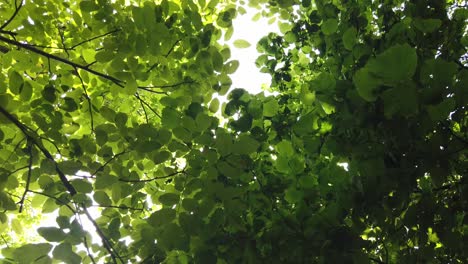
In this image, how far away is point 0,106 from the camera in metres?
1.74

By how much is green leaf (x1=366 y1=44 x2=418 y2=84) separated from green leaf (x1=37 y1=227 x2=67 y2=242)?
1.39 meters

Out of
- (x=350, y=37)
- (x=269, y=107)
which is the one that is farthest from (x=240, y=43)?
(x=350, y=37)

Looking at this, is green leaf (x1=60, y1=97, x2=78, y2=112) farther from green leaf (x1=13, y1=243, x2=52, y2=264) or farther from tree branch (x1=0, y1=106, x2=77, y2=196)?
green leaf (x1=13, y1=243, x2=52, y2=264)

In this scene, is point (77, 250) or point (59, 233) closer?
point (59, 233)

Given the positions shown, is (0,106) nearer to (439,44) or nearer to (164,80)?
(164,80)

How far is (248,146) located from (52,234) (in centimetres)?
91

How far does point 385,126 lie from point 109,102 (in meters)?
2.61

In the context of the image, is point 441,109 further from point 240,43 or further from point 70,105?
point 70,105

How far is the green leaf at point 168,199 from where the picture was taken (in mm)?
1571

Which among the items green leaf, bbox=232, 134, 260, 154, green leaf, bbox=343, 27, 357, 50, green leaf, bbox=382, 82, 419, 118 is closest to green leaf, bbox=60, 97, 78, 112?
green leaf, bbox=232, 134, 260, 154

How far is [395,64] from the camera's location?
1023 millimetres

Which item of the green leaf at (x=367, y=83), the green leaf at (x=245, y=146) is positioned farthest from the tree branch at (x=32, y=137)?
the green leaf at (x=367, y=83)

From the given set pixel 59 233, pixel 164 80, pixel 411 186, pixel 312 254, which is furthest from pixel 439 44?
pixel 59 233

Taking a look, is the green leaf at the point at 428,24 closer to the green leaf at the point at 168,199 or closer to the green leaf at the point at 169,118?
the green leaf at the point at 169,118
